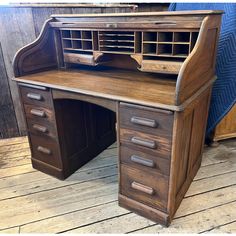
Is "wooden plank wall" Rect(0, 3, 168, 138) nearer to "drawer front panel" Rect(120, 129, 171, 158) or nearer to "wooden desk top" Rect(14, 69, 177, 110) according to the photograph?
"wooden desk top" Rect(14, 69, 177, 110)

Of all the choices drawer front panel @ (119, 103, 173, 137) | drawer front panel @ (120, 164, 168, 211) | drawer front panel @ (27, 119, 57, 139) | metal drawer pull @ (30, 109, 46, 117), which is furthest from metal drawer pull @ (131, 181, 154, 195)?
metal drawer pull @ (30, 109, 46, 117)

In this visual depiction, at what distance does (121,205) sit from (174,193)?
369 mm

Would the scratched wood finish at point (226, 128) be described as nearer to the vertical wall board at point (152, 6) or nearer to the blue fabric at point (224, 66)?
the blue fabric at point (224, 66)

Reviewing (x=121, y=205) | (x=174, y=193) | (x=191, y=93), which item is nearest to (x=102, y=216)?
(x=121, y=205)

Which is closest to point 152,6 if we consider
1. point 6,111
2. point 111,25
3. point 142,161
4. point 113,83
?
point 111,25

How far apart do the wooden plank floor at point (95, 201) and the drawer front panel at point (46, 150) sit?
0.42 feet

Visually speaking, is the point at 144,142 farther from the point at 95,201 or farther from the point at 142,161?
the point at 95,201

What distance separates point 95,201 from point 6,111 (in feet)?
Answer: 3.97

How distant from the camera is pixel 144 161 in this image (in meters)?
1.28

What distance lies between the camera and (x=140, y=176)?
4.45ft

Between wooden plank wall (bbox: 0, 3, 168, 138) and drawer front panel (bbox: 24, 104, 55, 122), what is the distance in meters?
0.60

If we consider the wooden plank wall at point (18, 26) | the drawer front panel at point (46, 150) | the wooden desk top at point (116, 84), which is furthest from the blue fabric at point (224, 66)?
the drawer front panel at point (46, 150)

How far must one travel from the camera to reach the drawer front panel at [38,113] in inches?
62.1

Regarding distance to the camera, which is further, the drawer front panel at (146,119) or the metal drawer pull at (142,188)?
→ the metal drawer pull at (142,188)
